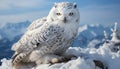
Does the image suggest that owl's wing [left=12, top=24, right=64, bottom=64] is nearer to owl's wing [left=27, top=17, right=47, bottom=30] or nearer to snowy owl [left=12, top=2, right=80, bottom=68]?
snowy owl [left=12, top=2, right=80, bottom=68]

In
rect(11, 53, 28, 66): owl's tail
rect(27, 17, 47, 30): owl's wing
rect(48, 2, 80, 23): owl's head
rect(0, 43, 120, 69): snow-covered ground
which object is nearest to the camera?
rect(0, 43, 120, 69): snow-covered ground

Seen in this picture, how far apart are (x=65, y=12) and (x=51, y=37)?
0.72 metres

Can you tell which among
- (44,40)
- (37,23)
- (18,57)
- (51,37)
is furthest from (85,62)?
(37,23)

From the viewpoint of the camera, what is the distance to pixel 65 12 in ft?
29.8

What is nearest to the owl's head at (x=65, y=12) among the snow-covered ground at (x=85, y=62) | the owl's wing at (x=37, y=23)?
the owl's wing at (x=37, y=23)

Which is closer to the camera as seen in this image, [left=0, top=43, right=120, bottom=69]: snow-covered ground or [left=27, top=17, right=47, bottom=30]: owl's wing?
[left=0, top=43, right=120, bottom=69]: snow-covered ground

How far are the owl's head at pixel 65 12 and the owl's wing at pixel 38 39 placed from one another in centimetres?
27

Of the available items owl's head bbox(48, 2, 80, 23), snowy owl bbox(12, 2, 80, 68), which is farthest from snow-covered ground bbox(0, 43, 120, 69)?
owl's head bbox(48, 2, 80, 23)

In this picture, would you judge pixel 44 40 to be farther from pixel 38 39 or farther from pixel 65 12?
pixel 65 12

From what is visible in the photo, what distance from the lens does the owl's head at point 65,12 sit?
9102mm

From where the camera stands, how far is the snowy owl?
30.0 feet

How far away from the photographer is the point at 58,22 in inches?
363

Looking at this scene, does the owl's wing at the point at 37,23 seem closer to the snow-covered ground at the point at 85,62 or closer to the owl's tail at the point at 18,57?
the owl's tail at the point at 18,57

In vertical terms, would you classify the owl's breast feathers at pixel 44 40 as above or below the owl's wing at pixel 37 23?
below
